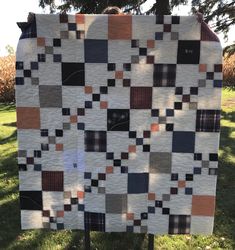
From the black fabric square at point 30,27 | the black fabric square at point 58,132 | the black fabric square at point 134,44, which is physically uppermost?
the black fabric square at point 30,27

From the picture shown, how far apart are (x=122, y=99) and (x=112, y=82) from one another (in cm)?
14

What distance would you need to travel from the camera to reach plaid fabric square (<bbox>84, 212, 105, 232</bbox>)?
2.77 metres

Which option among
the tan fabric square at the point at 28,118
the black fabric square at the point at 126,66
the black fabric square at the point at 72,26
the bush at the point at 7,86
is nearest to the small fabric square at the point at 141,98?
the black fabric square at the point at 126,66

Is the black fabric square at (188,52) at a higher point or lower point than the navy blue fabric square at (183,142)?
higher

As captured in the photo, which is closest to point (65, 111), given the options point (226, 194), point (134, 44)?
point (134, 44)

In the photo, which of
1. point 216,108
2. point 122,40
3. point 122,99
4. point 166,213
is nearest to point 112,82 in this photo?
point 122,99

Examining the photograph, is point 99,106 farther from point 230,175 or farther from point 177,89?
point 230,175

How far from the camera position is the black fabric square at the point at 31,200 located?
2.73m

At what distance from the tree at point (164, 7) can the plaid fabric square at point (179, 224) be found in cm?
499

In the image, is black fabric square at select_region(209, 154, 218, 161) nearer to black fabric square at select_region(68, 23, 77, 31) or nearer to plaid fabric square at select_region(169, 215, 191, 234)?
plaid fabric square at select_region(169, 215, 191, 234)

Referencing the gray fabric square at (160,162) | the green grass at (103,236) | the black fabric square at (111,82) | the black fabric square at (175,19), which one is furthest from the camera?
the green grass at (103,236)

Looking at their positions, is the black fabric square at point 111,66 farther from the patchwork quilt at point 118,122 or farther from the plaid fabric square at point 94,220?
the plaid fabric square at point 94,220

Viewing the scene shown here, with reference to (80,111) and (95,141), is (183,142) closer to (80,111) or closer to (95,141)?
(95,141)

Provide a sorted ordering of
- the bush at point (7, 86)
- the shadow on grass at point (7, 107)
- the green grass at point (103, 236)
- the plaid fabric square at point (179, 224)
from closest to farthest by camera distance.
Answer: the plaid fabric square at point (179, 224) → the green grass at point (103, 236) → the shadow on grass at point (7, 107) → the bush at point (7, 86)
